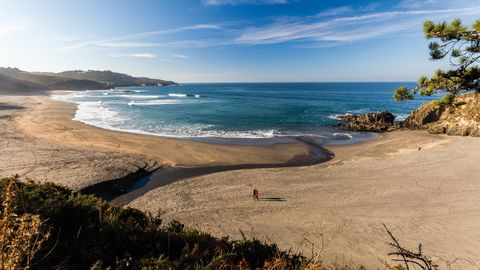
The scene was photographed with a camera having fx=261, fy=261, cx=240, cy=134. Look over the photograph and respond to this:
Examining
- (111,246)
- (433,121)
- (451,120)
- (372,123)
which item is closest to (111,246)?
(111,246)

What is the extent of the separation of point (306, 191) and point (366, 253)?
5598 millimetres

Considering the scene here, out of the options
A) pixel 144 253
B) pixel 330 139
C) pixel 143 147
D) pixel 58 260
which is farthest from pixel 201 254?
pixel 330 139

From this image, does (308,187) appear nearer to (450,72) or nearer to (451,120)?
(450,72)

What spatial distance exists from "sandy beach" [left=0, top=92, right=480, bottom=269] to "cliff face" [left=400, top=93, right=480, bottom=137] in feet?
7.44

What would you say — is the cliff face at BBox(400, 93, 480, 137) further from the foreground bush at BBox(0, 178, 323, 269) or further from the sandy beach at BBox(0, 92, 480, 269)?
the foreground bush at BBox(0, 178, 323, 269)

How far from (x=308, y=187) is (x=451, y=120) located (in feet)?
85.8

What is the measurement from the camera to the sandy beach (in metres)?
10.9

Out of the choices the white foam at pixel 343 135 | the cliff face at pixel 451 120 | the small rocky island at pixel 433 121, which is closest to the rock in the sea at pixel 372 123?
the small rocky island at pixel 433 121

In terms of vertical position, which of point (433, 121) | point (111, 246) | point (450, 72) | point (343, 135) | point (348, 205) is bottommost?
point (348, 205)

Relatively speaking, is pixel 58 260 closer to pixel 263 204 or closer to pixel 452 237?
pixel 263 204

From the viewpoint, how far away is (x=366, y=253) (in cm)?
988

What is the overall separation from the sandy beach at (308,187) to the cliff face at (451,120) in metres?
2.27

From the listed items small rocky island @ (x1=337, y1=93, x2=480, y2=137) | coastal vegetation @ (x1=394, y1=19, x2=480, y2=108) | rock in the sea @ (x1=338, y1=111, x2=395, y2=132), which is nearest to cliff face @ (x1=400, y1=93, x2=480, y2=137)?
small rocky island @ (x1=337, y1=93, x2=480, y2=137)

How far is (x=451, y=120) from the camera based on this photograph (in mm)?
30828
